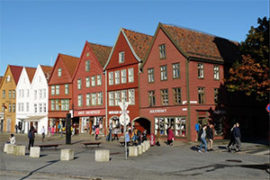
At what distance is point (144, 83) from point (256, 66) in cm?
1442

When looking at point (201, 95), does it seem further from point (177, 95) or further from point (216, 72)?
point (216, 72)

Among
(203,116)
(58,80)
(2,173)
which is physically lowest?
(2,173)

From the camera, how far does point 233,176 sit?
42.2ft

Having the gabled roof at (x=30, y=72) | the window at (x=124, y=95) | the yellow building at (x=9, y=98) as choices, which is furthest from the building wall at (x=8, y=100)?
the window at (x=124, y=95)

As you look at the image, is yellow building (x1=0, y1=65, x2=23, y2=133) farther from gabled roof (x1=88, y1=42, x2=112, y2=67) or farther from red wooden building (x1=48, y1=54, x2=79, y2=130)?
gabled roof (x1=88, y1=42, x2=112, y2=67)

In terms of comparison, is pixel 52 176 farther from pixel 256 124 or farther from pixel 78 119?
pixel 78 119

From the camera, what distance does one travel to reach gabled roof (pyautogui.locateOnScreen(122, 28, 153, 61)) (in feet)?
131

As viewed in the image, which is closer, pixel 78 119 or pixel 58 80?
pixel 78 119

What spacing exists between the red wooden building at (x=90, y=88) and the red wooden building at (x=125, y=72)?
1723 mm

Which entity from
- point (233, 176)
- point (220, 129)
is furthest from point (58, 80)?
point (233, 176)

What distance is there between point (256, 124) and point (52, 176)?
1270 inches

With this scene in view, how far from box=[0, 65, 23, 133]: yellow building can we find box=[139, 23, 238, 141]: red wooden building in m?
35.1

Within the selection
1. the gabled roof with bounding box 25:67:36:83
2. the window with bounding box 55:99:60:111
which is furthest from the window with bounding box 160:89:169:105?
the gabled roof with bounding box 25:67:36:83

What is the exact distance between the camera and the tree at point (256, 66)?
26203mm
